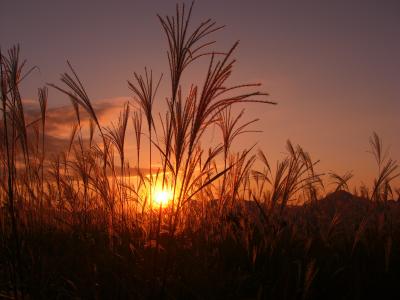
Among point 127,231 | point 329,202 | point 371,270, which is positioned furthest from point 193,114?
point 329,202

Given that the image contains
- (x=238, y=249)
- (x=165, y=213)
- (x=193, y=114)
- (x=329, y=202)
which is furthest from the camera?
(x=329, y=202)

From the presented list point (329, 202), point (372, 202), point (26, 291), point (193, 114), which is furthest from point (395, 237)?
point (329, 202)

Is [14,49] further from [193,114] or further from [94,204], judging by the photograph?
[94,204]

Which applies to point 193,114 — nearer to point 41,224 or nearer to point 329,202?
point 41,224

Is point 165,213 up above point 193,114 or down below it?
below

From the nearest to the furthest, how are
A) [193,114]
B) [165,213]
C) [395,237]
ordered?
1. [193,114]
2. [395,237]
3. [165,213]

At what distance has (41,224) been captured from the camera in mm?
5672

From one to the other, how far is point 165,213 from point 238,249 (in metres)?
2.77

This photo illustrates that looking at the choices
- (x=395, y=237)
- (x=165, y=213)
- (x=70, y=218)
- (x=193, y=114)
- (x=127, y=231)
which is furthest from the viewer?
(x=70, y=218)

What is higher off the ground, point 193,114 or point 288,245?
point 193,114

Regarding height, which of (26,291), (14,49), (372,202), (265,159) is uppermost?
(14,49)

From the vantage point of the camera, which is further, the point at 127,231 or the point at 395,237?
the point at 127,231

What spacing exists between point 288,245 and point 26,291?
213 cm

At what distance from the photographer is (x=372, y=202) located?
566 centimetres
